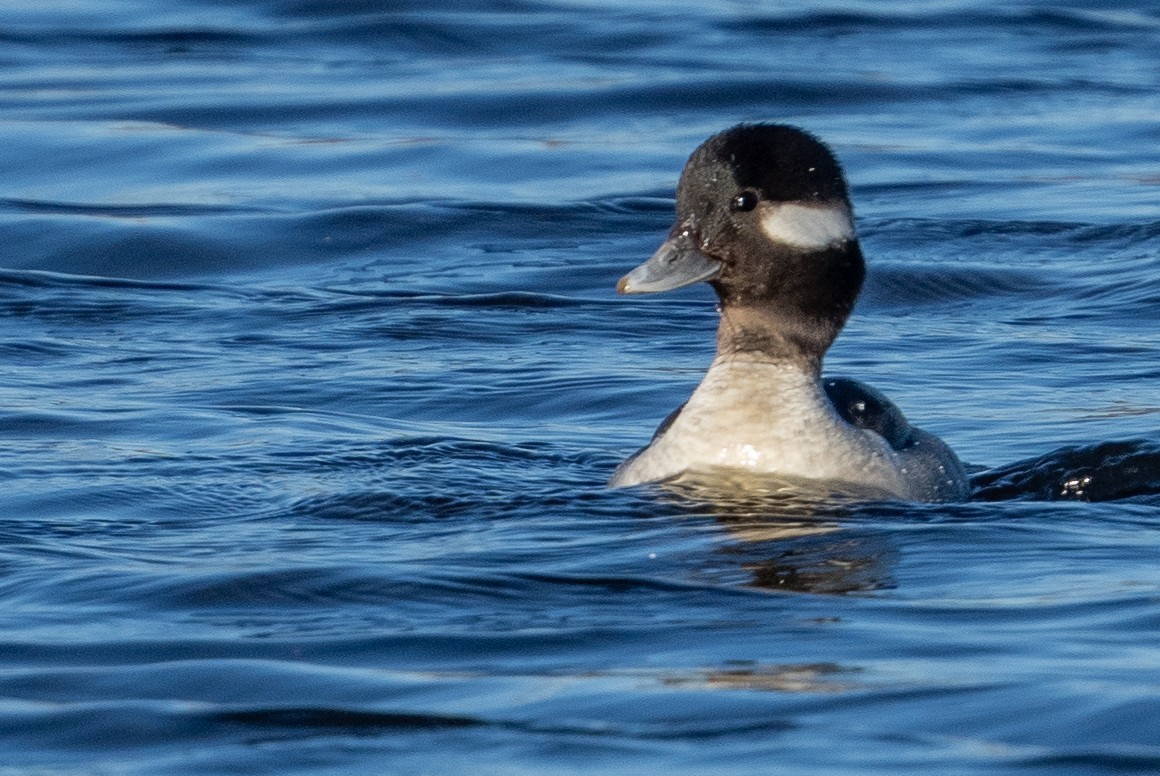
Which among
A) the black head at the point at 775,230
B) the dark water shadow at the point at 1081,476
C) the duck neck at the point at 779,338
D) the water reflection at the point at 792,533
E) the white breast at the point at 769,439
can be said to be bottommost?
Result: the dark water shadow at the point at 1081,476

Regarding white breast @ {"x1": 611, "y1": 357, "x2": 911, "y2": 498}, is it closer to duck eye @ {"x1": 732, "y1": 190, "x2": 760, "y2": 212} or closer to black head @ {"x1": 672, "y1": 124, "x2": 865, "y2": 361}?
black head @ {"x1": 672, "y1": 124, "x2": 865, "y2": 361}

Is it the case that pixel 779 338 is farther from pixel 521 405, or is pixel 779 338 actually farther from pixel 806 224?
pixel 521 405

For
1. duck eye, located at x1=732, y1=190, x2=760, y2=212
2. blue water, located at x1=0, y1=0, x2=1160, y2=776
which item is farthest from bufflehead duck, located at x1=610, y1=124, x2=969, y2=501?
blue water, located at x1=0, y1=0, x2=1160, y2=776

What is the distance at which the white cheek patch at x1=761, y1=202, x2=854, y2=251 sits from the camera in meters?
7.19

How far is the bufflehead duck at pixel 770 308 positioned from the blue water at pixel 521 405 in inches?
8.3

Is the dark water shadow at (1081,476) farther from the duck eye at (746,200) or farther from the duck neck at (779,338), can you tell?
the duck eye at (746,200)

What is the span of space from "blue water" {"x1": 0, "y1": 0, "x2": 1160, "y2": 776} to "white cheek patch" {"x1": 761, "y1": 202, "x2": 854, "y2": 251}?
80 cm

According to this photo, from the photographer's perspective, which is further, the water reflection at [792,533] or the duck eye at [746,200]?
the duck eye at [746,200]

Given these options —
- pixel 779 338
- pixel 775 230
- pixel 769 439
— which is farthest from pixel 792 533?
pixel 775 230

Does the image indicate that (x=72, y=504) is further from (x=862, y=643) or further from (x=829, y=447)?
(x=862, y=643)

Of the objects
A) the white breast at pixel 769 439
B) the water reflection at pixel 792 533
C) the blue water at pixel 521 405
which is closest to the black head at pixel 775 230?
the white breast at pixel 769 439

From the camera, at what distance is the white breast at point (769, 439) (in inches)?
286

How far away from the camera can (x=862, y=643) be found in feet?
18.7

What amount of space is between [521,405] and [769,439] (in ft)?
7.69
